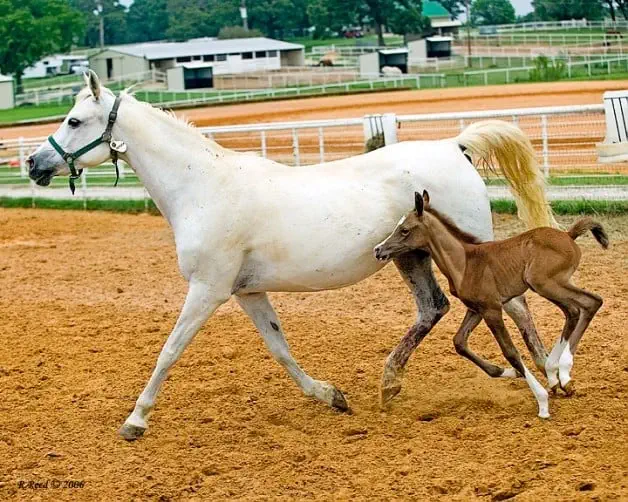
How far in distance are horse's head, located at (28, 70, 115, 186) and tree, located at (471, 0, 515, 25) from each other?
114 meters

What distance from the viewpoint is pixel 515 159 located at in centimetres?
698

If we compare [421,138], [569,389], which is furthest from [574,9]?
[569,389]

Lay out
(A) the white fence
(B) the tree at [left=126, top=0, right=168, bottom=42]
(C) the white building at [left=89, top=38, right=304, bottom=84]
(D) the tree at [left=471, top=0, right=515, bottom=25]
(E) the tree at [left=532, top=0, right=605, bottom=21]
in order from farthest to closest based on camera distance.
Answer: (B) the tree at [left=126, top=0, right=168, bottom=42]
(D) the tree at [left=471, top=0, right=515, bottom=25]
(E) the tree at [left=532, top=0, right=605, bottom=21]
(C) the white building at [left=89, top=38, right=304, bottom=84]
(A) the white fence

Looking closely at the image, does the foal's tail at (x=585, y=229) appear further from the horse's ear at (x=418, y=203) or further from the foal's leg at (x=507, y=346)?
the horse's ear at (x=418, y=203)

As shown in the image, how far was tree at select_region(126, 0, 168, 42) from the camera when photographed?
479ft

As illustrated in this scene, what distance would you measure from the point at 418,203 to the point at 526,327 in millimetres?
1211

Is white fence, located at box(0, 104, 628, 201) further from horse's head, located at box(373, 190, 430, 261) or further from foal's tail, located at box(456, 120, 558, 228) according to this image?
horse's head, located at box(373, 190, 430, 261)

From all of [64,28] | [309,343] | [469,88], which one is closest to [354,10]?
[64,28]

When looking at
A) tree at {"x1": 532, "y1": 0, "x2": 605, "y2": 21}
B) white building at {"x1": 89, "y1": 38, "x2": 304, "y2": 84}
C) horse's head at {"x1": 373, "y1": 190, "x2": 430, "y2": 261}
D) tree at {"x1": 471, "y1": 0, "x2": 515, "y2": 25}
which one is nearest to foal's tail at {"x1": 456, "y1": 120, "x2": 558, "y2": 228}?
horse's head at {"x1": 373, "y1": 190, "x2": 430, "y2": 261}

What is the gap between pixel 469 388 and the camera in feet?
22.5

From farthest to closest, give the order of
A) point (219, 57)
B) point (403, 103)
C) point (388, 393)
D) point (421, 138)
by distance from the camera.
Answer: point (219, 57)
point (403, 103)
point (421, 138)
point (388, 393)

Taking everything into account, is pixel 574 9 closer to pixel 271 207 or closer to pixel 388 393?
pixel 388 393

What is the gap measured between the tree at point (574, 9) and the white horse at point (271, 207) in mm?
75661

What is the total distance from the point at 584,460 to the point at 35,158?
3.71m
